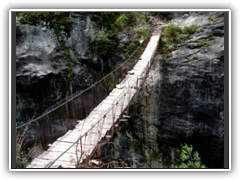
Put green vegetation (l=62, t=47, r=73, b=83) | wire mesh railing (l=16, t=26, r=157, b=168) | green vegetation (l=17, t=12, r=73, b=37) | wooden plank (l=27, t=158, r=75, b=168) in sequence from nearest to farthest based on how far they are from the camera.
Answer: wooden plank (l=27, t=158, r=75, b=168) < wire mesh railing (l=16, t=26, r=157, b=168) < green vegetation (l=17, t=12, r=73, b=37) < green vegetation (l=62, t=47, r=73, b=83)

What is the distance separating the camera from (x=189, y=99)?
9.58 m

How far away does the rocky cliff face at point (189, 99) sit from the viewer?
9172 mm

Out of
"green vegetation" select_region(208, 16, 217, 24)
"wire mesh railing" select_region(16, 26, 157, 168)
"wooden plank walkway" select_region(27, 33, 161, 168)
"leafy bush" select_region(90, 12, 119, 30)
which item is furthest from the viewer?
"leafy bush" select_region(90, 12, 119, 30)

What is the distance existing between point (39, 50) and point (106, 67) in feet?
14.4

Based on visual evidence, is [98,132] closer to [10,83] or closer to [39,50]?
[10,83]

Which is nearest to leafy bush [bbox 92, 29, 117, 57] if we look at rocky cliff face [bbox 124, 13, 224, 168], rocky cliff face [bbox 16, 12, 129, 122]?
rocky cliff face [bbox 16, 12, 129, 122]

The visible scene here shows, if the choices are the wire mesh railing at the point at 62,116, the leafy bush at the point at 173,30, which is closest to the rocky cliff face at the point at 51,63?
the leafy bush at the point at 173,30

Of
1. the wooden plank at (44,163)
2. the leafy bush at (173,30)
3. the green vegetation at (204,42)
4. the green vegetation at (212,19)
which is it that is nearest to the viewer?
the wooden plank at (44,163)

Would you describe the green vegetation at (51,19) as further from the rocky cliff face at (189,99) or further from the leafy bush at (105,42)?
the rocky cliff face at (189,99)

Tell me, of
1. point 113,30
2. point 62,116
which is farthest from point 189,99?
point 62,116

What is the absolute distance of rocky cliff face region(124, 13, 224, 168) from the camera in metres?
9.17

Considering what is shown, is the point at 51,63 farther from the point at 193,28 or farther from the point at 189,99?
the point at 193,28

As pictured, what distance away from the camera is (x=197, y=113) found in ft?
31.4

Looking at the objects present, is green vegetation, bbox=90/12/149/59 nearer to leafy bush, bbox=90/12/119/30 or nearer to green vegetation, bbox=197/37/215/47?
leafy bush, bbox=90/12/119/30
